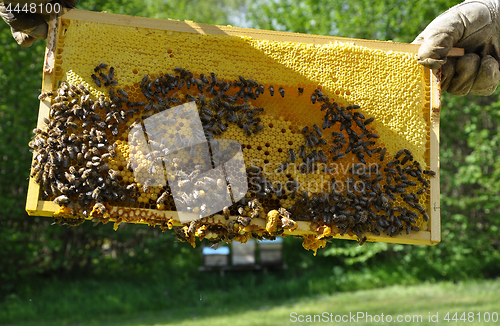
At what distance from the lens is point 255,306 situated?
12398 millimetres

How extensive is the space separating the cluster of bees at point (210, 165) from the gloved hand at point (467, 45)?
42.5 inches

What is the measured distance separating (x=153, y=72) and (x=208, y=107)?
65cm

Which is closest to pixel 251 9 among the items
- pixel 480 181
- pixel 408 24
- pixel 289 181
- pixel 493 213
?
pixel 408 24

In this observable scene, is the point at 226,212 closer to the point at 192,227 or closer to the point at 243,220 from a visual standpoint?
the point at 243,220

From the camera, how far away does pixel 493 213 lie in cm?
1466

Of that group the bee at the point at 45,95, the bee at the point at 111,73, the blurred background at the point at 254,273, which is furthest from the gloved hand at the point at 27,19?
the blurred background at the point at 254,273

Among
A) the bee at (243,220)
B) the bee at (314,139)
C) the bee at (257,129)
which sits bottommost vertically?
the bee at (243,220)

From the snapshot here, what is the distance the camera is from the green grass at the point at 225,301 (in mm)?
10523

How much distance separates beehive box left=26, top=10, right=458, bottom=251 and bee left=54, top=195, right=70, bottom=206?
10 millimetres

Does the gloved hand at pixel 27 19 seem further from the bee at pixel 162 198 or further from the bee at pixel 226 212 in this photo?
the bee at pixel 226 212

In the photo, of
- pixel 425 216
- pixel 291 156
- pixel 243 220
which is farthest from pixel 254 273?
pixel 243 220

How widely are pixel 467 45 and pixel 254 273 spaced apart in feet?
41.5

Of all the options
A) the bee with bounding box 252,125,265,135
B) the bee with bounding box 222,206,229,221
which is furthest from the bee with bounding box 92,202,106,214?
the bee with bounding box 252,125,265,135

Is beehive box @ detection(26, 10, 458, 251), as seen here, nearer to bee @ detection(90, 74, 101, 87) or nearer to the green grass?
bee @ detection(90, 74, 101, 87)
